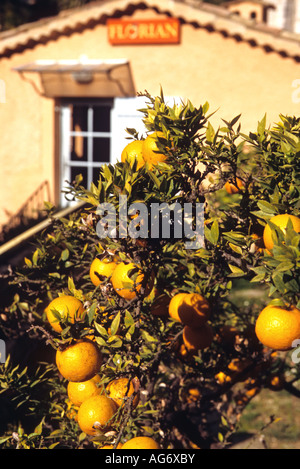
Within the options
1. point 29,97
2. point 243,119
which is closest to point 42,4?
point 29,97

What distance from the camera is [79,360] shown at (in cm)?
166

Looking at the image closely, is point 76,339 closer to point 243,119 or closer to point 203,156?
point 203,156

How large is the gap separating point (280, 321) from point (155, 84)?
7.56m

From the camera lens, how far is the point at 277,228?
1.55 m

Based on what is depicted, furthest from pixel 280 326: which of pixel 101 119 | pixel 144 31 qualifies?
pixel 101 119

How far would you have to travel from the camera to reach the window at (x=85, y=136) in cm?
920

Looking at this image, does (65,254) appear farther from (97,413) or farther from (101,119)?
(101,119)

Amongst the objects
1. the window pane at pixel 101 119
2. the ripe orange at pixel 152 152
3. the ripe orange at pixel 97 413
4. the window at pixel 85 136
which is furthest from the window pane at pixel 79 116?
the ripe orange at pixel 97 413

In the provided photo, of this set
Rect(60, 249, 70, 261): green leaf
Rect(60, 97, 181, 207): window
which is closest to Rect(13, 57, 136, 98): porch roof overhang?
Rect(60, 97, 181, 207): window

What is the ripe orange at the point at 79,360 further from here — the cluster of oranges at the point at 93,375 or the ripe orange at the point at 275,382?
the ripe orange at the point at 275,382

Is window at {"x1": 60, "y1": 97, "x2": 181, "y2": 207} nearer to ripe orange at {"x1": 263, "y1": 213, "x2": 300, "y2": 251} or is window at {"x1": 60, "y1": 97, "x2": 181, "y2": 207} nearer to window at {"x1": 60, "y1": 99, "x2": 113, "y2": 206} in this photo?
window at {"x1": 60, "y1": 99, "x2": 113, "y2": 206}

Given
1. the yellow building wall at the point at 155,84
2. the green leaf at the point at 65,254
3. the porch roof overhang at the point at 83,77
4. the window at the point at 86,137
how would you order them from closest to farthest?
the green leaf at the point at 65,254 < the yellow building wall at the point at 155,84 < the porch roof overhang at the point at 83,77 < the window at the point at 86,137

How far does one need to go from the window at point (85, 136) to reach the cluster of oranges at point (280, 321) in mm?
7661

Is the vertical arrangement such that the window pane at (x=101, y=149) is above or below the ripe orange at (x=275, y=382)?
above
